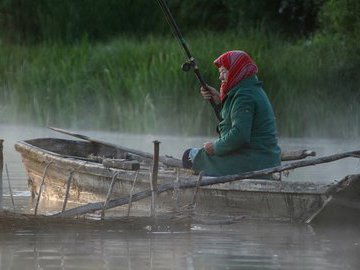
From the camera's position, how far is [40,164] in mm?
14875

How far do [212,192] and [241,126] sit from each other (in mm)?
802

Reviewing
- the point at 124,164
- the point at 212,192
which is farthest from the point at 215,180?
the point at 212,192

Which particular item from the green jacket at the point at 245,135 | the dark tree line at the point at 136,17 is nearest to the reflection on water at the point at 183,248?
the green jacket at the point at 245,135

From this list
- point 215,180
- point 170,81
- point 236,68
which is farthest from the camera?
point 170,81

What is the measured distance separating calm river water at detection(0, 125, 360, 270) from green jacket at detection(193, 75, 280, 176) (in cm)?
49

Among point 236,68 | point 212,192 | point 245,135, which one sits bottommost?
point 212,192

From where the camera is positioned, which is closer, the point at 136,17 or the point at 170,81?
the point at 170,81

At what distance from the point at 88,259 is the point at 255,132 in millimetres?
2528

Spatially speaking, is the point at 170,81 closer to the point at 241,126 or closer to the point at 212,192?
the point at 212,192

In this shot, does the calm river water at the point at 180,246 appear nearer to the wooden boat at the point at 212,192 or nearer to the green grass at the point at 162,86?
the wooden boat at the point at 212,192

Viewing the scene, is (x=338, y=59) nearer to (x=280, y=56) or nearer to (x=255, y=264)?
(x=280, y=56)

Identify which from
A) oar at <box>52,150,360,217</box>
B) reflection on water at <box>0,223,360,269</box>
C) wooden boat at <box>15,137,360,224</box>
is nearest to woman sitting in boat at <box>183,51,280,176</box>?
wooden boat at <box>15,137,360,224</box>


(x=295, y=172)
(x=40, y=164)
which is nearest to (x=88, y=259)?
(x=40, y=164)

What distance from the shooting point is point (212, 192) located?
490 inches
